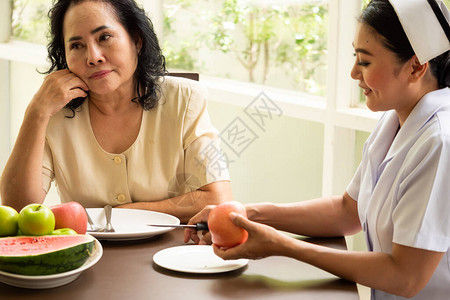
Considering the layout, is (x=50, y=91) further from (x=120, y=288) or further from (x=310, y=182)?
(x=310, y=182)

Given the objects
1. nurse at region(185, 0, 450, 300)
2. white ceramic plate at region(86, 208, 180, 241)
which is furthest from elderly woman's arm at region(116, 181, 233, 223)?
nurse at region(185, 0, 450, 300)

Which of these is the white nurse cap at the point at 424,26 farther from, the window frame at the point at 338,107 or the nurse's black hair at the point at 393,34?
the window frame at the point at 338,107

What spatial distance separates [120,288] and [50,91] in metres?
0.91

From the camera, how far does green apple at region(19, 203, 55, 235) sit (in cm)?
147

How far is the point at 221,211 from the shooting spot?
154cm

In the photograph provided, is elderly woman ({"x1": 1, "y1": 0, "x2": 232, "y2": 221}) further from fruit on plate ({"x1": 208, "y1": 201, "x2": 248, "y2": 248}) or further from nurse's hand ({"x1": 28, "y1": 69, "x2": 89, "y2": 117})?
fruit on plate ({"x1": 208, "y1": 201, "x2": 248, "y2": 248})

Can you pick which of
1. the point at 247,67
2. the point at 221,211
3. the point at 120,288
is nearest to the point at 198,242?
the point at 221,211

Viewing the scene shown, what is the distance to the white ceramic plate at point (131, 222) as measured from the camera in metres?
1.69

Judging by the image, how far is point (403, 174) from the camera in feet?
4.98

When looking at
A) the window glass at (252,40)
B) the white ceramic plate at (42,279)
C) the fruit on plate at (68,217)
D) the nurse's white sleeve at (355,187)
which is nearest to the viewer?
the white ceramic plate at (42,279)

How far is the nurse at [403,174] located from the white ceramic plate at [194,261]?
34mm

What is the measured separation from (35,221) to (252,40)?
Result: 2.49m

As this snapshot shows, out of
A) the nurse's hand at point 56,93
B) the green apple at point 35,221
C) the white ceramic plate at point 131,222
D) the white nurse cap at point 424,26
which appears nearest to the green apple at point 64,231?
the green apple at point 35,221

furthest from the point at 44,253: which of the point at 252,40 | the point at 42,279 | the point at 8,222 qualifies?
the point at 252,40
